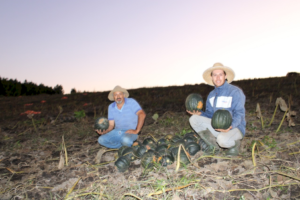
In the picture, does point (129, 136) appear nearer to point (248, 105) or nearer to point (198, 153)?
point (198, 153)

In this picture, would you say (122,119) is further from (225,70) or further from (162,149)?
(225,70)

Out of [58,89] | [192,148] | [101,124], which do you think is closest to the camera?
[192,148]

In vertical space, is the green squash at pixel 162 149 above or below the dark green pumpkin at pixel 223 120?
below

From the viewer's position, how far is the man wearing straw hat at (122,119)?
544cm

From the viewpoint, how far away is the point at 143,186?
3877 mm

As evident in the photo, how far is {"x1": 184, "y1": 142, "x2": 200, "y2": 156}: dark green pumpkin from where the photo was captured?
4773 millimetres

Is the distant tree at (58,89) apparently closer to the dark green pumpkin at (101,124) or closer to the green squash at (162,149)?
the dark green pumpkin at (101,124)

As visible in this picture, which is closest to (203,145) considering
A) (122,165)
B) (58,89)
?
(122,165)

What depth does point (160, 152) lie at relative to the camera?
15.0 feet

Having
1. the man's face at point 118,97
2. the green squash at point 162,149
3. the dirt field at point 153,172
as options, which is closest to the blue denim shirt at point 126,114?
the man's face at point 118,97

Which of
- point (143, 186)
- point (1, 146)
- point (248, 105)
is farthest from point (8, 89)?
point (143, 186)

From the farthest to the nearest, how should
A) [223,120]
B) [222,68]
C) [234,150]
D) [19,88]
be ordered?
[19,88] → [234,150] → [222,68] → [223,120]

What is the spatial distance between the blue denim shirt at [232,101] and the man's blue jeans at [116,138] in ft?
6.36

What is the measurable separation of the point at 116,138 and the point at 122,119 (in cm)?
48
